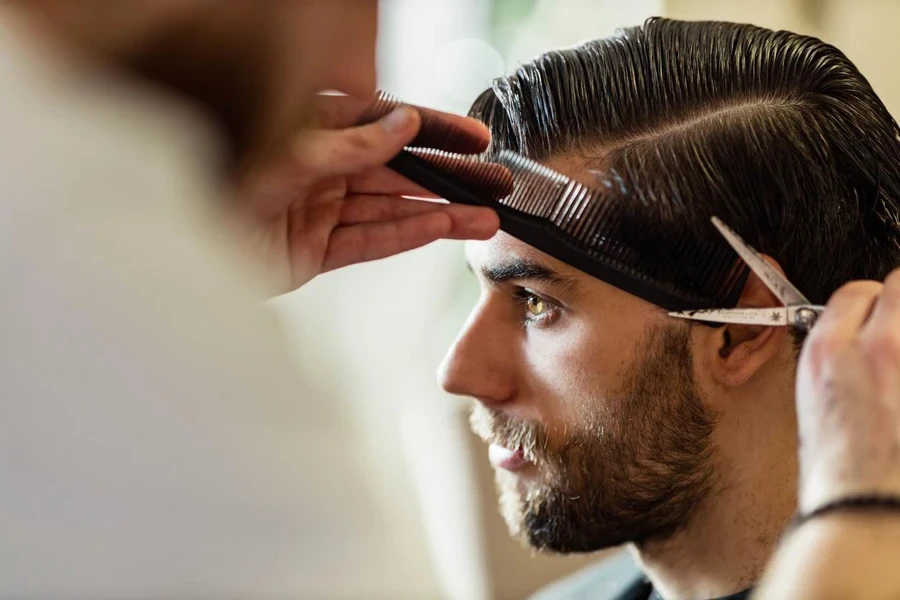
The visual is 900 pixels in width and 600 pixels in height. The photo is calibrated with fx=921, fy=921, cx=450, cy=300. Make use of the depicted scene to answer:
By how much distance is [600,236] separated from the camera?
996 mm

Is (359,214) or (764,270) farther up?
(359,214)

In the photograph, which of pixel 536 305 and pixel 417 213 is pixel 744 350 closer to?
pixel 536 305

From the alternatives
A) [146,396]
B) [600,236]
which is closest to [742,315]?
[600,236]

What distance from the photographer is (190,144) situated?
1.29 ft

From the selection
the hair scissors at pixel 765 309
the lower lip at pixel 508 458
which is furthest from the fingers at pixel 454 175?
the lower lip at pixel 508 458

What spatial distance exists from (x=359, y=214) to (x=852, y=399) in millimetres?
553

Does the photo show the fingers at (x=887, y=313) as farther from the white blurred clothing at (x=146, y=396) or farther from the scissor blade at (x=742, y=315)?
the white blurred clothing at (x=146, y=396)

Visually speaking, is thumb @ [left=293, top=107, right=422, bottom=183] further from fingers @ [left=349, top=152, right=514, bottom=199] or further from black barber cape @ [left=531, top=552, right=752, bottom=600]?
black barber cape @ [left=531, top=552, right=752, bottom=600]

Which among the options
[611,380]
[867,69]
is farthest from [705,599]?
[867,69]

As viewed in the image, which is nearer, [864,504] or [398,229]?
[864,504]

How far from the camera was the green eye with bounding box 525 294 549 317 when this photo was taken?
3.59 feet

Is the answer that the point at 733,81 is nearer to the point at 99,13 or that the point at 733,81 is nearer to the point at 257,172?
the point at 257,172

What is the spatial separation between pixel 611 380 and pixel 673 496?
0.54ft

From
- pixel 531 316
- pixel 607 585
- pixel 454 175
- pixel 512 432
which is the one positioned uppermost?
pixel 454 175
